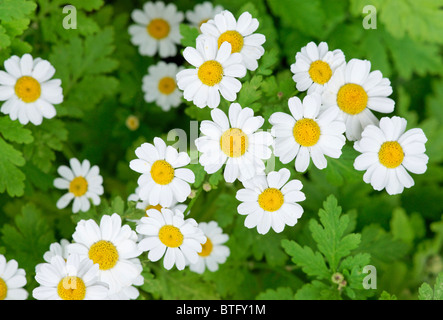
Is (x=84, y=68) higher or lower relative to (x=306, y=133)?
higher

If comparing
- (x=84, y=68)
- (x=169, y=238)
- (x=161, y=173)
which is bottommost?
(x=169, y=238)

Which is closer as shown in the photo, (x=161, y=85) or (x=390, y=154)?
(x=390, y=154)

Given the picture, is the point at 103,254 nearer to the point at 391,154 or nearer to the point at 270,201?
the point at 270,201

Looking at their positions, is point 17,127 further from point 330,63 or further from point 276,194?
point 330,63

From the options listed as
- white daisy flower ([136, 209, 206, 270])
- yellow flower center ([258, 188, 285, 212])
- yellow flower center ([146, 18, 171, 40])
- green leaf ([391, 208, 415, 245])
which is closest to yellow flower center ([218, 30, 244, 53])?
yellow flower center ([258, 188, 285, 212])

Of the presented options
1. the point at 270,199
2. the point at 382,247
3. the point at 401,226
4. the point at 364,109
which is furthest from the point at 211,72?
the point at 401,226

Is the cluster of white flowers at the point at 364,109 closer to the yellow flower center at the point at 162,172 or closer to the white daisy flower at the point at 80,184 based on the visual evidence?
the yellow flower center at the point at 162,172
